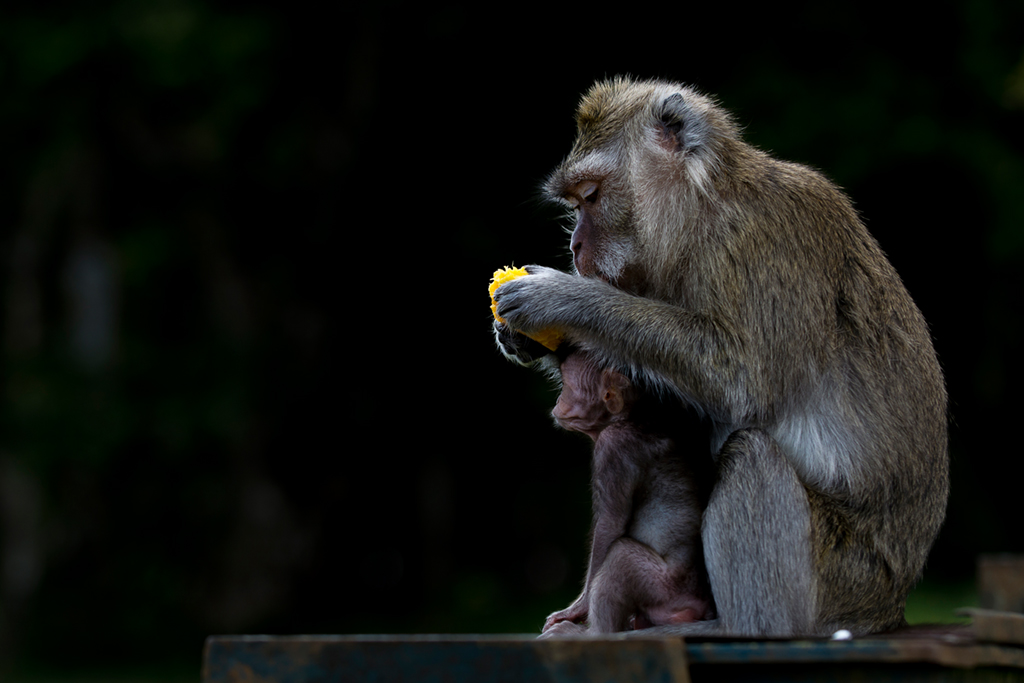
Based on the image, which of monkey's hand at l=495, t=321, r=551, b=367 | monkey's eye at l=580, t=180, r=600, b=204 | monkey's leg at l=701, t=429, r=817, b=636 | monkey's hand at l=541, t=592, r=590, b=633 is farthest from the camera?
monkey's hand at l=495, t=321, r=551, b=367

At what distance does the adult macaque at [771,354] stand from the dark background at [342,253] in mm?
7620

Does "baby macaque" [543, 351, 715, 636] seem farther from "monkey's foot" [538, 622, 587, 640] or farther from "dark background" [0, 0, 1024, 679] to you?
"dark background" [0, 0, 1024, 679]

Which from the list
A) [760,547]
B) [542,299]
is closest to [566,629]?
[760,547]

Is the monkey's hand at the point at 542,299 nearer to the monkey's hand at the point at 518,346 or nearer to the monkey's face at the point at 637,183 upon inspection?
the monkey's face at the point at 637,183

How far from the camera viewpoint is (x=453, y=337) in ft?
49.7

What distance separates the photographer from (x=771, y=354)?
169 inches

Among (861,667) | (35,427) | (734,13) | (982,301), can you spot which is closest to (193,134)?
(35,427)

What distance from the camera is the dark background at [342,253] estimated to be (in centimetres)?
1292

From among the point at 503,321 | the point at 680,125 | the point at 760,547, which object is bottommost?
the point at 760,547

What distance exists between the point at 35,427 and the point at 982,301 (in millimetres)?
11386

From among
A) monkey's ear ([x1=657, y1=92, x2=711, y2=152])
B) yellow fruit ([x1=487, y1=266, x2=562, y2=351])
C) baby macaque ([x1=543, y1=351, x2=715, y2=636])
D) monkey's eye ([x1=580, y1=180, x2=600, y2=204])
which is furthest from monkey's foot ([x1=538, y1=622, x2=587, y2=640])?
monkey's ear ([x1=657, y1=92, x2=711, y2=152])

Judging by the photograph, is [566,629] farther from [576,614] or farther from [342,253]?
[342,253]

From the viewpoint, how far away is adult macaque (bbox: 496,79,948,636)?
3998 millimetres

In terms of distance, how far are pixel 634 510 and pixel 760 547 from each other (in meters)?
0.62
